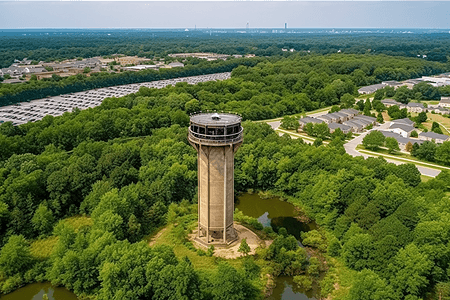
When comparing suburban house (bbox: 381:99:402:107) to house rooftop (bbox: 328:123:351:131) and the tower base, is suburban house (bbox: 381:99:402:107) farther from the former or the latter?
the tower base

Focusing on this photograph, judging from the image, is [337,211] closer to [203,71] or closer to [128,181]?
[128,181]

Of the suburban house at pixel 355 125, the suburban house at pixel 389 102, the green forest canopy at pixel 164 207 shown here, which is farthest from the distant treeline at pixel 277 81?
the green forest canopy at pixel 164 207

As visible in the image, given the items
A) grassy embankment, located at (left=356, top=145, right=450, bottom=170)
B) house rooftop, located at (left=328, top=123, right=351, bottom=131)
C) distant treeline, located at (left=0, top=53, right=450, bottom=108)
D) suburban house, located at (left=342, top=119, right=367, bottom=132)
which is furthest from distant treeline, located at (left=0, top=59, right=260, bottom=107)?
grassy embankment, located at (left=356, top=145, right=450, bottom=170)

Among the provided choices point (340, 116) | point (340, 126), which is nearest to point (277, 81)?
point (340, 116)

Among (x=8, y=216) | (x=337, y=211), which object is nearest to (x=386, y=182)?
(x=337, y=211)

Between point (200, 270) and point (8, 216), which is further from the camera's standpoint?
point (8, 216)

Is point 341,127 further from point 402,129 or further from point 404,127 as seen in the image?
point 404,127
